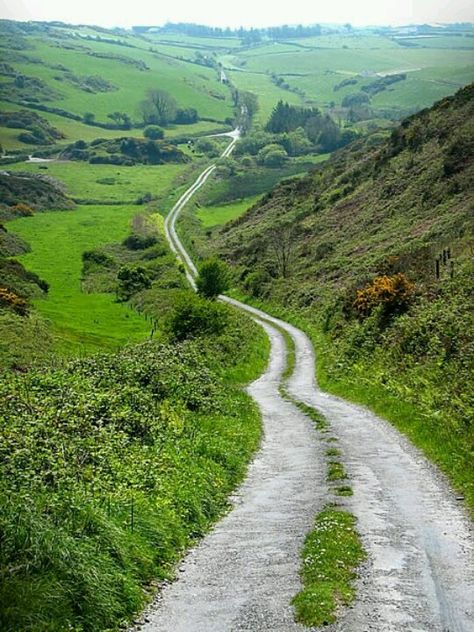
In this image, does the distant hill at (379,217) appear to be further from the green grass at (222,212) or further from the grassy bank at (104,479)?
the grassy bank at (104,479)

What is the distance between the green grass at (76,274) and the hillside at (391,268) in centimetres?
1792

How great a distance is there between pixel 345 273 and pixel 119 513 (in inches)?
2569

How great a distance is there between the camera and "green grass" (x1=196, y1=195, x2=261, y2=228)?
152625mm

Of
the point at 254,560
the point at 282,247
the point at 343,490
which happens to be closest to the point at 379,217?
the point at 282,247

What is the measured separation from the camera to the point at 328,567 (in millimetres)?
12859

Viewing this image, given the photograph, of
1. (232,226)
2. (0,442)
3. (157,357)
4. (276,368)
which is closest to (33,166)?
(232,226)

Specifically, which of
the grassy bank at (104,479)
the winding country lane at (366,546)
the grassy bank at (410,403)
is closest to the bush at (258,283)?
the grassy bank at (410,403)

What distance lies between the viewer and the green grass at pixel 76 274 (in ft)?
206

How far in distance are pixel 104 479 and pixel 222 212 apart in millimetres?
148552

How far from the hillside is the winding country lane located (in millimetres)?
1836

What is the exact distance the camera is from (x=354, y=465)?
22.4m

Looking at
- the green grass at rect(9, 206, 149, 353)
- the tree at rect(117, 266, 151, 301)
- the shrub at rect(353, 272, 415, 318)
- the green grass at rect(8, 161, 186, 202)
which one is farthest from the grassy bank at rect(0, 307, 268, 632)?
the green grass at rect(8, 161, 186, 202)

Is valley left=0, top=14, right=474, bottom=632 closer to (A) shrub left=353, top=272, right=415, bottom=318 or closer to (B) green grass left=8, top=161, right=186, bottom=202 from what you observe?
(A) shrub left=353, top=272, right=415, bottom=318

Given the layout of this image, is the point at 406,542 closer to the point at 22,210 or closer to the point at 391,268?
the point at 391,268
